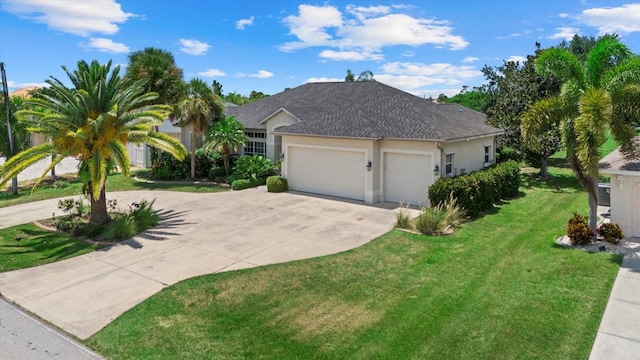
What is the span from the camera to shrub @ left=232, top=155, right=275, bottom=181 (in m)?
23.8

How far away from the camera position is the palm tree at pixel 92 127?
13.6 m

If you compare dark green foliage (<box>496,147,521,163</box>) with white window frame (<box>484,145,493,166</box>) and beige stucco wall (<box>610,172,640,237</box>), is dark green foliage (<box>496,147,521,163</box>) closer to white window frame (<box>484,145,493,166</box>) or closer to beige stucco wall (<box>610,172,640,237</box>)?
white window frame (<box>484,145,493,166</box>)

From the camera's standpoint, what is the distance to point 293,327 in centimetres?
784

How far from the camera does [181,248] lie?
41.3ft

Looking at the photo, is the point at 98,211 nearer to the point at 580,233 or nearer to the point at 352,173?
the point at 352,173

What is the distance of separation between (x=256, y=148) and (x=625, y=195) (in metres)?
20.0

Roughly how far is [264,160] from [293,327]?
17078mm

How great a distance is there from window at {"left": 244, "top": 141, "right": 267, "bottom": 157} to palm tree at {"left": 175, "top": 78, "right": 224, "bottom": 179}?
9.95ft

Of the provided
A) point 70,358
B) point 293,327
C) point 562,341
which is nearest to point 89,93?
point 70,358

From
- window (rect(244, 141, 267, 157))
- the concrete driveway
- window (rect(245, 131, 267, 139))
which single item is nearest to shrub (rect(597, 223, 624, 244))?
the concrete driveway

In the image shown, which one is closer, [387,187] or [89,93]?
[89,93]

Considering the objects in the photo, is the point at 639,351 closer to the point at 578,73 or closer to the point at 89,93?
the point at 578,73

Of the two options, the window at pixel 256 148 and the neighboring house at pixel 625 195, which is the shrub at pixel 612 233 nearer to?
the neighboring house at pixel 625 195

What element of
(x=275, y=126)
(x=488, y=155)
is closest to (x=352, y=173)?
(x=275, y=126)
